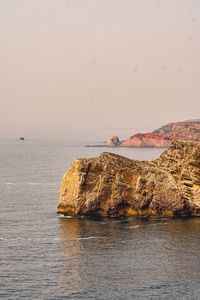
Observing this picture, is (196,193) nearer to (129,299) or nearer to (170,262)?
(170,262)

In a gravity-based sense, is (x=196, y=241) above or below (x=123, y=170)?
below

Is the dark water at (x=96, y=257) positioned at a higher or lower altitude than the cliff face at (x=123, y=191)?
lower

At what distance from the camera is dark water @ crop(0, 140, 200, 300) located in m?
55.3

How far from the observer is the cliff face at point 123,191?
90.2m

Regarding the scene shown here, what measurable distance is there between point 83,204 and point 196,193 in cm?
1769

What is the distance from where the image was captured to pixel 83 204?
297 ft

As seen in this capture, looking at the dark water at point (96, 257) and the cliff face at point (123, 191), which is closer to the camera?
the dark water at point (96, 257)

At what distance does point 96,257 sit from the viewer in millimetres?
66562

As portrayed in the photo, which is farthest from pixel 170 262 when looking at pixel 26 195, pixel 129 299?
pixel 26 195

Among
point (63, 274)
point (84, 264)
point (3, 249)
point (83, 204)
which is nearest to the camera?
point (63, 274)

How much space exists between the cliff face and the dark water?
9.78 ft

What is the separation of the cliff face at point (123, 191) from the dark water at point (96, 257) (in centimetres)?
298

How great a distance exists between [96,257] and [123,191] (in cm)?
2476

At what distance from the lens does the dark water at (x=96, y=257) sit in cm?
5528
